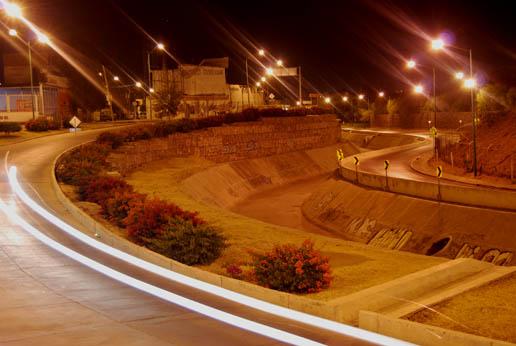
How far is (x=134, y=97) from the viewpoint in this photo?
87812 mm

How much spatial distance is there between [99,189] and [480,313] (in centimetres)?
1577

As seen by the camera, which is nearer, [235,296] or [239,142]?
[235,296]

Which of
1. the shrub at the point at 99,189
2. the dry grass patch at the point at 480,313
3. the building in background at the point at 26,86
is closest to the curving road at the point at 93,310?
the dry grass patch at the point at 480,313

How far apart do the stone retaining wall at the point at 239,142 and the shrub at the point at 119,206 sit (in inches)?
622

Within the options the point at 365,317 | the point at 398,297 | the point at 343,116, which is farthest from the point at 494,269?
the point at 343,116

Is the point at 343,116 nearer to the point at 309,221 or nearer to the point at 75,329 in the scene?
the point at 309,221

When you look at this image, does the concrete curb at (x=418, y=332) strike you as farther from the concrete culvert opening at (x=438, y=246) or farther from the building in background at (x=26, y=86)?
the building in background at (x=26, y=86)

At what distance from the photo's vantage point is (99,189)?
23.0m

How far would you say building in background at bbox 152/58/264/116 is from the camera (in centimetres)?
7431

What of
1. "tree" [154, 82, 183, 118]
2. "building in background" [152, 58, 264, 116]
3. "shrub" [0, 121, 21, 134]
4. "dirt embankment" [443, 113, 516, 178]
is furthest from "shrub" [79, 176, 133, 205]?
"building in background" [152, 58, 264, 116]

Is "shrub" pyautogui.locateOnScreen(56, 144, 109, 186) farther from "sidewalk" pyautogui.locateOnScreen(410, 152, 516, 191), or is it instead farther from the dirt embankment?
→ the dirt embankment

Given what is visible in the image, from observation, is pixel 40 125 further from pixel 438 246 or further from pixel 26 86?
pixel 438 246

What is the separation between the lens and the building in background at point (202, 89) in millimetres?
74312

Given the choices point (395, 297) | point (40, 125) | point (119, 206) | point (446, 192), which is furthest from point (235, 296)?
point (40, 125)
